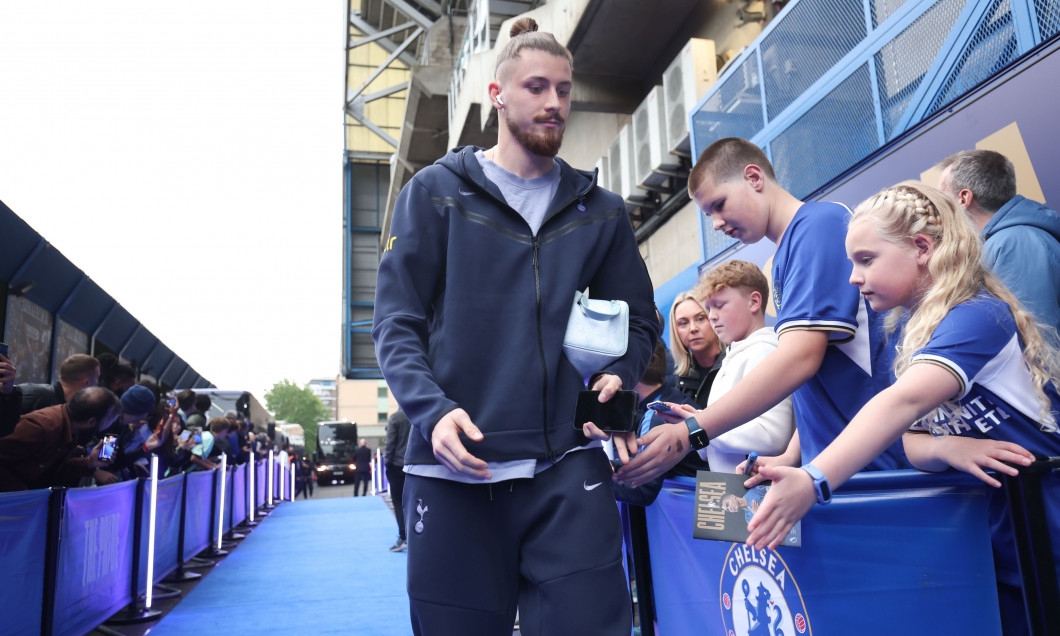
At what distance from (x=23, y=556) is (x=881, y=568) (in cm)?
408

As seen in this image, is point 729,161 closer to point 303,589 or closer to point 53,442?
point 53,442

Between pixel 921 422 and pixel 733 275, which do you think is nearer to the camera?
pixel 921 422

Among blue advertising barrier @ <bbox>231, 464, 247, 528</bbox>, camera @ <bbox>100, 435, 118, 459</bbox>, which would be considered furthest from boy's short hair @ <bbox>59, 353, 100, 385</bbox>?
blue advertising barrier @ <bbox>231, 464, 247, 528</bbox>

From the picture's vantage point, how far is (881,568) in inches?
72.8

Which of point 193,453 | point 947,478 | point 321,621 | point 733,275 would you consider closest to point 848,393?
point 947,478

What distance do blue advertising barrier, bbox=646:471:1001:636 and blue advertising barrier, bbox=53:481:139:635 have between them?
399cm

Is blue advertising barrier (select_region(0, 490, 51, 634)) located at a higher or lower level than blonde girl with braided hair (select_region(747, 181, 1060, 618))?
lower

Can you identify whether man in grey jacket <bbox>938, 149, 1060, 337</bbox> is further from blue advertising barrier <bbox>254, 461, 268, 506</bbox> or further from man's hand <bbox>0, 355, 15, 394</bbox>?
blue advertising barrier <bbox>254, 461, 268, 506</bbox>

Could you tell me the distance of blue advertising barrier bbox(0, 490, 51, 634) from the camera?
3.60m

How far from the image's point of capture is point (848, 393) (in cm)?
207

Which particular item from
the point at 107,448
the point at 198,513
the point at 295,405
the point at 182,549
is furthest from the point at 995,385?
the point at 295,405

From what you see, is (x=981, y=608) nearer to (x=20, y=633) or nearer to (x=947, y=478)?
(x=947, y=478)

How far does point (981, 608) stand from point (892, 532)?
238mm

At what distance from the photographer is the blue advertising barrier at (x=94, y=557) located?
4.35 m
